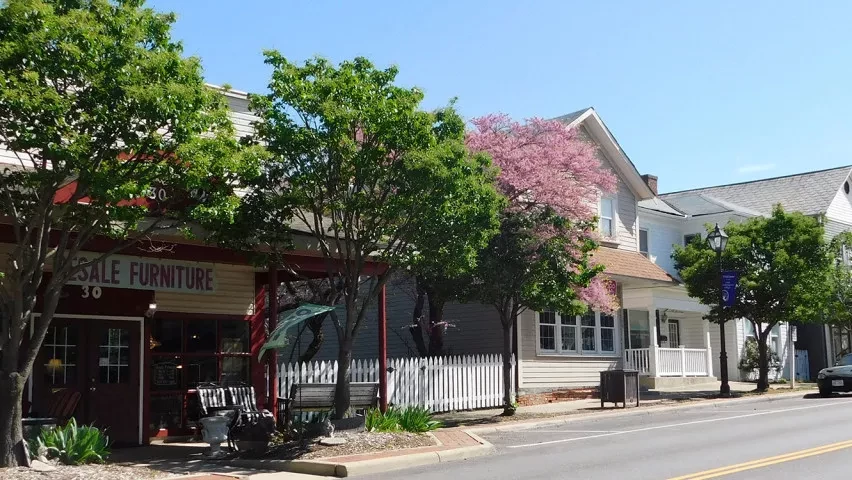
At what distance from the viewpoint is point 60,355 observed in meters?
14.9

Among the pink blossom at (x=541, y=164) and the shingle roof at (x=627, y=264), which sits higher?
the pink blossom at (x=541, y=164)

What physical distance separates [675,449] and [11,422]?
29.7 ft

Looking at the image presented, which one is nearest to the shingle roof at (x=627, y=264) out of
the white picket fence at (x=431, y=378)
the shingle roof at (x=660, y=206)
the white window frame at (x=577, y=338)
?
the white window frame at (x=577, y=338)

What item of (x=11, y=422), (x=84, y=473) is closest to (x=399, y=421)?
(x=84, y=473)

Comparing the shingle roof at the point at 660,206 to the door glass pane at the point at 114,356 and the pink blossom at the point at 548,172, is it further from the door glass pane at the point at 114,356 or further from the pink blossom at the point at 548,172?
the door glass pane at the point at 114,356

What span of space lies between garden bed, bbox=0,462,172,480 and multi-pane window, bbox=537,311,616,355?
15.0 m

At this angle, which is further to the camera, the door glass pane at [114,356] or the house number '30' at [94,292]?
the door glass pane at [114,356]

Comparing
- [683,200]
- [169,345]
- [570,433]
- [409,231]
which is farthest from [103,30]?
[683,200]

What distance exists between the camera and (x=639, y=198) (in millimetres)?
30422

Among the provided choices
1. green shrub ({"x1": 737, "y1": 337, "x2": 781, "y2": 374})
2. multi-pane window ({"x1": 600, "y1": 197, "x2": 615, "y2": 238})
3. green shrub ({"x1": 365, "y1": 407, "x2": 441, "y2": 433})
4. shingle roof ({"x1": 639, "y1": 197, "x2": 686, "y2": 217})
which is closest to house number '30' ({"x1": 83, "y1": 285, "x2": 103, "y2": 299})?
green shrub ({"x1": 365, "y1": 407, "x2": 441, "y2": 433})

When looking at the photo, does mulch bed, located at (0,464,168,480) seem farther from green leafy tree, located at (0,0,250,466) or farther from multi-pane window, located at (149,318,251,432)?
multi-pane window, located at (149,318,251,432)

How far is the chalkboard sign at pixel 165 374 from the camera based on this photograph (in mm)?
16172

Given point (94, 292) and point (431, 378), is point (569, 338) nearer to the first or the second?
point (431, 378)

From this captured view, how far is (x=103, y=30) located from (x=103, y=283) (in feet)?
16.0
